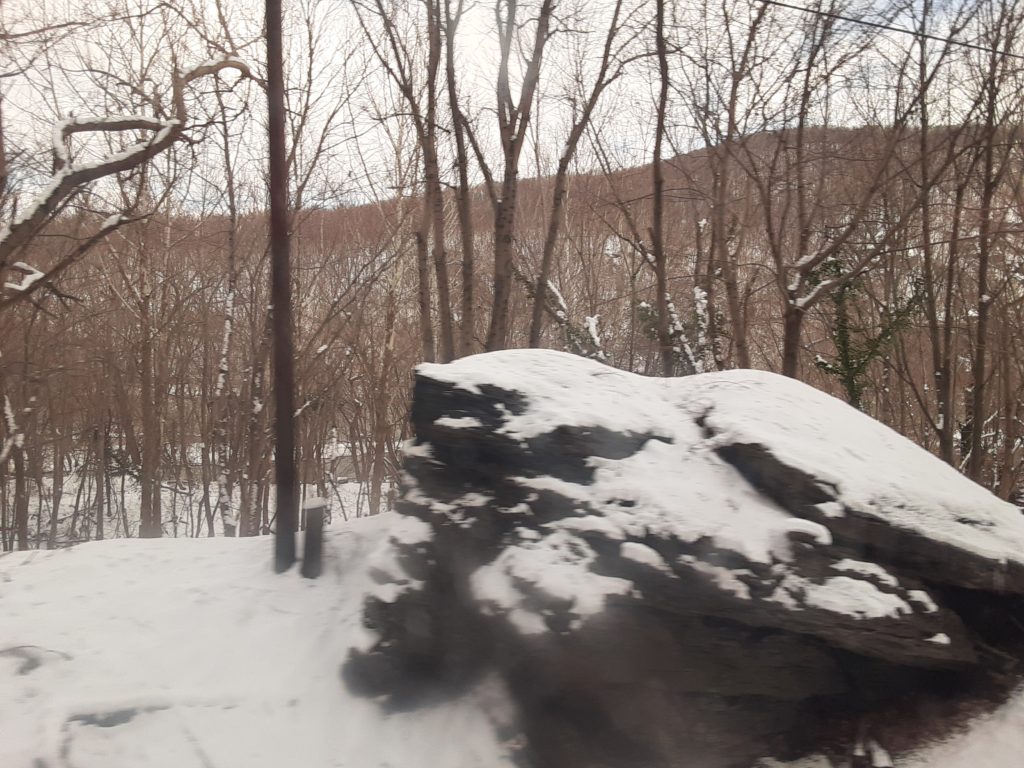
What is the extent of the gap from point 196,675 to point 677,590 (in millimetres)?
2391

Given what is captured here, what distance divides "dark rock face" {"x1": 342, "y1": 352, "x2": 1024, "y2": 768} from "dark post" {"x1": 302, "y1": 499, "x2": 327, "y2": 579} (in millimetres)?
700

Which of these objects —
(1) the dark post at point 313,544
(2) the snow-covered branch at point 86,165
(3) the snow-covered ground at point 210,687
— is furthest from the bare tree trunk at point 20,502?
(1) the dark post at point 313,544

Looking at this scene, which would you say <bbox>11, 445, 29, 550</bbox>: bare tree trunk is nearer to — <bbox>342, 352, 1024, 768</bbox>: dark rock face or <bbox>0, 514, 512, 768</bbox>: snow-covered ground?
<bbox>0, 514, 512, 768</bbox>: snow-covered ground

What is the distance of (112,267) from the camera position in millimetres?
16922

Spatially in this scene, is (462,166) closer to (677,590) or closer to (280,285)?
(280,285)

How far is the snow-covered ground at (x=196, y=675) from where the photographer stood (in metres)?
3.08

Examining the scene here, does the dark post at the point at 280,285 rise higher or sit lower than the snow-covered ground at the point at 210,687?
higher

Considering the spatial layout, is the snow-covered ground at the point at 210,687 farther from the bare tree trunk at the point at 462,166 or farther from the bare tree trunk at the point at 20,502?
the bare tree trunk at the point at 20,502

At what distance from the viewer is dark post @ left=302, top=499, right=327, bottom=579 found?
14.6 feet

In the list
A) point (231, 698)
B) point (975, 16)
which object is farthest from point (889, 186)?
point (231, 698)

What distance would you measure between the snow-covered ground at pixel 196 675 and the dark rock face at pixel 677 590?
24cm

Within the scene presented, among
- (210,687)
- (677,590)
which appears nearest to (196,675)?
(210,687)

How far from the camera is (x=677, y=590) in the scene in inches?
128

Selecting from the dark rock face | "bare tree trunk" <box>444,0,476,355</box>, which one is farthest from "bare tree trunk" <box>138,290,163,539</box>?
the dark rock face
